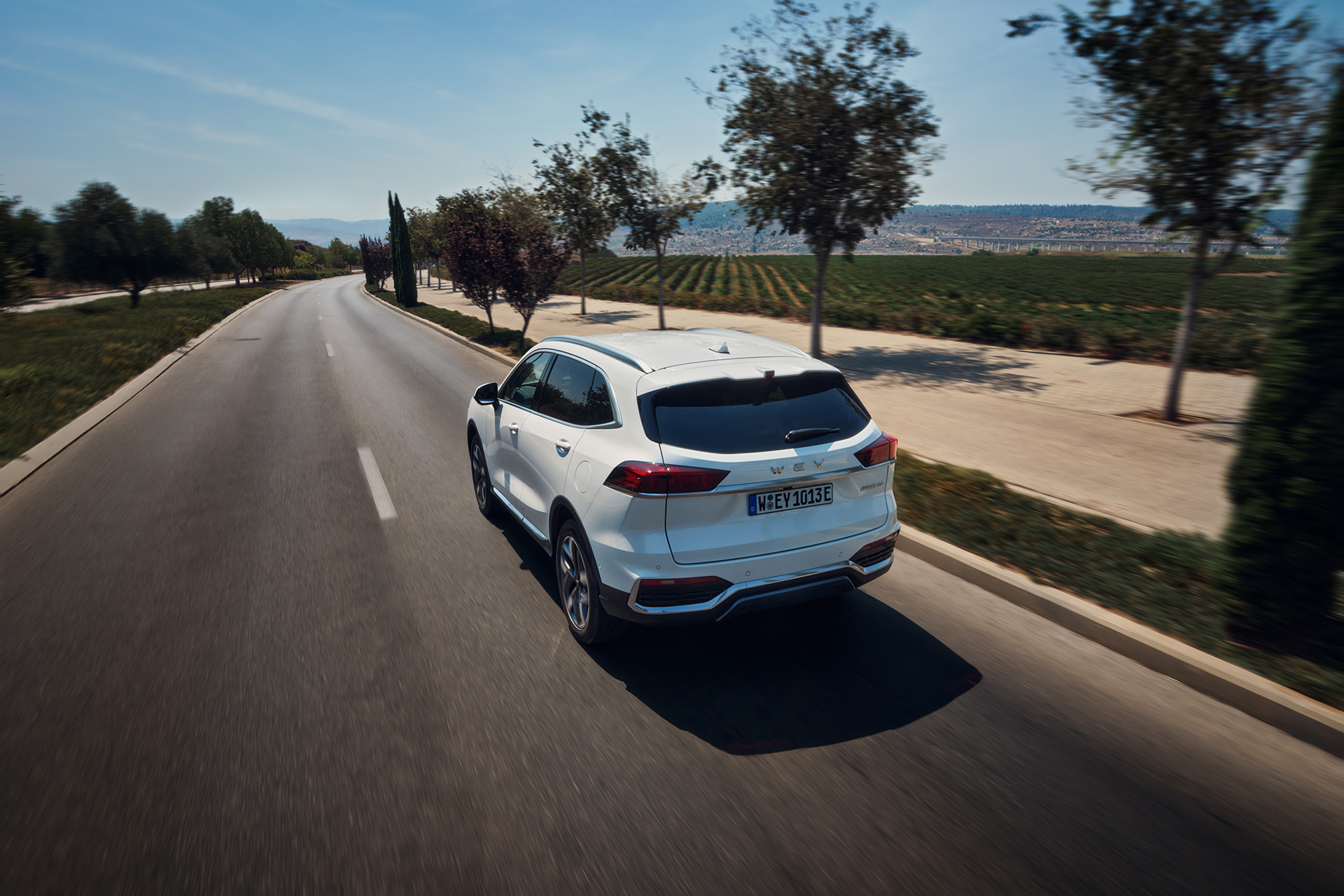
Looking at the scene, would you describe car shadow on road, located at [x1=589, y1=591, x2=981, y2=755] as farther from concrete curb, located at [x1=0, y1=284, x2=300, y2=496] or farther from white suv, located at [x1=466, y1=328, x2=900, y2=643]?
concrete curb, located at [x1=0, y1=284, x2=300, y2=496]

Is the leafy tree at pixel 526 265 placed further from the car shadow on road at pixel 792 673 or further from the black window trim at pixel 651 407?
the black window trim at pixel 651 407

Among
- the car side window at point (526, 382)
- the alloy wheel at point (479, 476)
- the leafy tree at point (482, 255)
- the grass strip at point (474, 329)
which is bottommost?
the grass strip at point (474, 329)

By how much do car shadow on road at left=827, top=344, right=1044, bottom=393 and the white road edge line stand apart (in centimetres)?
902

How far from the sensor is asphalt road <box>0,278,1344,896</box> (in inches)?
101

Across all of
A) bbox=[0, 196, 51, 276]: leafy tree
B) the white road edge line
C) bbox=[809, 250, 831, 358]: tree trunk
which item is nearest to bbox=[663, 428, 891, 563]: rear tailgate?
the white road edge line

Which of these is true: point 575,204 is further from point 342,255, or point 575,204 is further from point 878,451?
point 342,255

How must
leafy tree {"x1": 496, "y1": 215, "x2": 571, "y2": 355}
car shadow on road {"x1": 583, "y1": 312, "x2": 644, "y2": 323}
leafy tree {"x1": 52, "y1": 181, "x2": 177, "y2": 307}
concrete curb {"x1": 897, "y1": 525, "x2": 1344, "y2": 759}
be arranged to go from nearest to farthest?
concrete curb {"x1": 897, "y1": 525, "x2": 1344, "y2": 759} < leafy tree {"x1": 496, "y1": 215, "x2": 571, "y2": 355} < car shadow on road {"x1": 583, "y1": 312, "x2": 644, "y2": 323} < leafy tree {"x1": 52, "y1": 181, "x2": 177, "y2": 307}

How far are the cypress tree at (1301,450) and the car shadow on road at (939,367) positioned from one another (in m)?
8.76

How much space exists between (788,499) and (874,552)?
0.70 meters

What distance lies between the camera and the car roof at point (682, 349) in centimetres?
404

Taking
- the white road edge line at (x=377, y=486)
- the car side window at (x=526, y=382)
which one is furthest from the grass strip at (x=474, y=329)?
the car side window at (x=526, y=382)

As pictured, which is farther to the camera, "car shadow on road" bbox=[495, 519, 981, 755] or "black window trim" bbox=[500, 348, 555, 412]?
"black window trim" bbox=[500, 348, 555, 412]

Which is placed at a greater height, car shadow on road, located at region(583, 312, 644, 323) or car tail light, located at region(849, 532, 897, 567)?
car tail light, located at region(849, 532, 897, 567)

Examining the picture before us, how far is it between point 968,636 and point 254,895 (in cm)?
381
